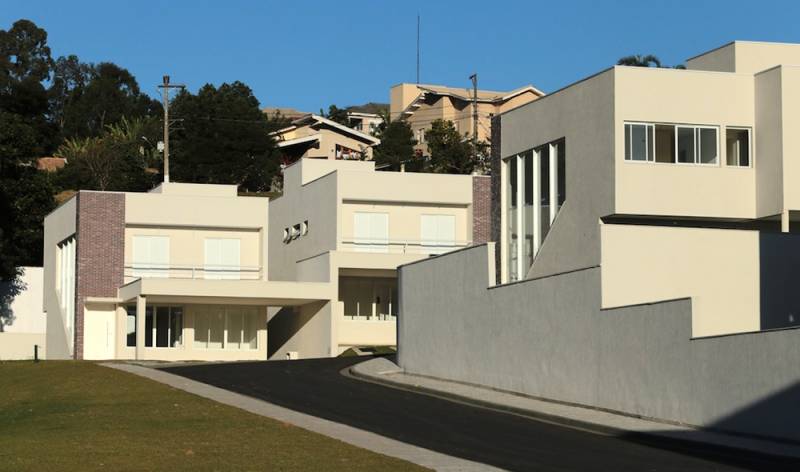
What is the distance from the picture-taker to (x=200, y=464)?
787 inches

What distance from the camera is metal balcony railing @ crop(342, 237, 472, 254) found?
202 ft

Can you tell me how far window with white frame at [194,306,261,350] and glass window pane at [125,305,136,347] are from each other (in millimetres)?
2660

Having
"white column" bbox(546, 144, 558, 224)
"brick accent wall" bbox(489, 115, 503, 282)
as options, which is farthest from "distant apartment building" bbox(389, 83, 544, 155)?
"white column" bbox(546, 144, 558, 224)

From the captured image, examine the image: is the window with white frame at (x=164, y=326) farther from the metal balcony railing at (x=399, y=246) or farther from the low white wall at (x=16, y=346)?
the low white wall at (x=16, y=346)

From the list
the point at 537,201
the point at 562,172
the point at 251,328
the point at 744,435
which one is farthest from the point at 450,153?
the point at 744,435

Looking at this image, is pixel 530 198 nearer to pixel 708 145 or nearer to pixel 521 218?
pixel 521 218

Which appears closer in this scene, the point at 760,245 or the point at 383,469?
the point at 383,469

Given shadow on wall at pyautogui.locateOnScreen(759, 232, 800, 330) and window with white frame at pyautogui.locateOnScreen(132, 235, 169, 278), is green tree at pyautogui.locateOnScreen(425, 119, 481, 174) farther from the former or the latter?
shadow on wall at pyautogui.locateOnScreen(759, 232, 800, 330)

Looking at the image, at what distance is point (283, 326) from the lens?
65.0 meters

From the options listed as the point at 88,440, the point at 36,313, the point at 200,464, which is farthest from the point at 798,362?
the point at 36,313

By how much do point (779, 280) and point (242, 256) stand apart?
119 feet

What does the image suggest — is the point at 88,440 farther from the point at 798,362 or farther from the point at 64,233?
the point at 64,233

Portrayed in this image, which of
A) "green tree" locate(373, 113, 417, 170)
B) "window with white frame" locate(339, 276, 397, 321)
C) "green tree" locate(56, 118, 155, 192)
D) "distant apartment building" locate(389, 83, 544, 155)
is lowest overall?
"window with white frame" locate(339, 276, 397, 321)

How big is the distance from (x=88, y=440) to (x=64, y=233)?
43.7 m
